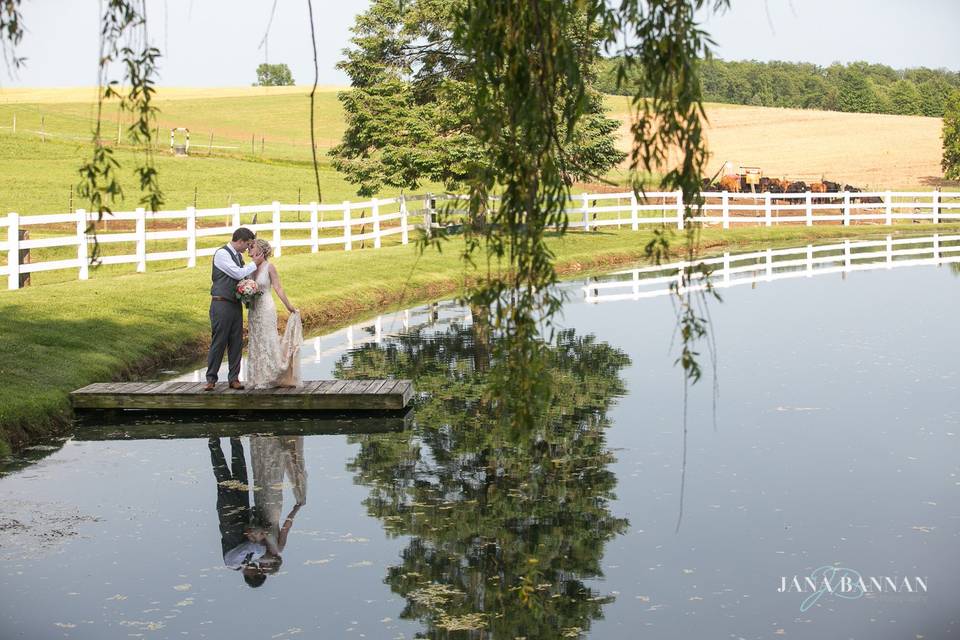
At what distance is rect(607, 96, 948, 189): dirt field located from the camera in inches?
2950

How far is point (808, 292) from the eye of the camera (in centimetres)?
2678

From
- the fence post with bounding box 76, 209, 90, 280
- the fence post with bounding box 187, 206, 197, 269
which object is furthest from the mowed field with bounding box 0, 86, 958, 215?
the fence post with bounding box 76, 209, 90, 280

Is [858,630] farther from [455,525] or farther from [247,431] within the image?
[247,431]

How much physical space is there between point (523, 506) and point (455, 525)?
72 centimetres

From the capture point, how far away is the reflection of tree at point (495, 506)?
305 inches

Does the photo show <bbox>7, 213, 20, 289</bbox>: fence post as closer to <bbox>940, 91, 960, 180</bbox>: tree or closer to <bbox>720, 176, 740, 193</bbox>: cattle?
<bbox>720, 176, 740, 193</bbox>: cattle

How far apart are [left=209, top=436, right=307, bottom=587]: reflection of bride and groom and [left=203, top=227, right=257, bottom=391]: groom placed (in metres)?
1.44

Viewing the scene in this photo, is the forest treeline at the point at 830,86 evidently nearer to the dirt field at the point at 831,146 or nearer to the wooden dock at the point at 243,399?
the dirt field at the point at 831,146

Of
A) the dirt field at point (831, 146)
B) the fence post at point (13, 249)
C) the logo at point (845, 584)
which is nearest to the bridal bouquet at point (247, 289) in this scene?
the logo at point (845, 584)

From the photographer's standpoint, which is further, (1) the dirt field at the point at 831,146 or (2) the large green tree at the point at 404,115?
(1) the dirt field at the point at 831,146

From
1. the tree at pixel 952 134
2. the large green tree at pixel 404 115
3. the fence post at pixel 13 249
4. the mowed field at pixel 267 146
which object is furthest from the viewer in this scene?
the tree at pixel 952 134

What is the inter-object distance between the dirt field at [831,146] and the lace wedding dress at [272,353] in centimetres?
Result: 5520

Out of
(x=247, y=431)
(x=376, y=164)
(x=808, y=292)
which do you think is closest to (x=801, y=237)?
(x=376, y=164)

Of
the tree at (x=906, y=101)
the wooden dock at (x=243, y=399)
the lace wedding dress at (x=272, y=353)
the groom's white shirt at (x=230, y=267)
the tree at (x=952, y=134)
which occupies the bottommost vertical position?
the wooden dock at (x=243, y=399)
